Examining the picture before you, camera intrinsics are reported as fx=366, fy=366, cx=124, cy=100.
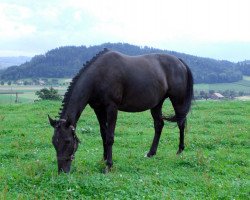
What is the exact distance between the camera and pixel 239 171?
960 cm

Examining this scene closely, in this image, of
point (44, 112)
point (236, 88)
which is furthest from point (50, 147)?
point (236, 88)

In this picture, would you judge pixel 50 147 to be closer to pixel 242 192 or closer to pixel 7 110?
pixel 242 192

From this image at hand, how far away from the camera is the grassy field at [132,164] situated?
7492 millimetres

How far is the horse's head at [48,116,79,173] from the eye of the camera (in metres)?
8.12

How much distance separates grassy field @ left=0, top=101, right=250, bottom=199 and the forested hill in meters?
54.3

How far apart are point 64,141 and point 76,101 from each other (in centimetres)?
113

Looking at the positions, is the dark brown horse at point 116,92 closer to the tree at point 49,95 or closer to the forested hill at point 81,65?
the tree at point 49,95

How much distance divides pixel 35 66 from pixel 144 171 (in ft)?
294

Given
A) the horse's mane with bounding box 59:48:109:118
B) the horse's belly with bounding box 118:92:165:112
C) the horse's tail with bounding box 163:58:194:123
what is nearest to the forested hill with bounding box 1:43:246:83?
the horse's tail with bounding box 163:58:194:123

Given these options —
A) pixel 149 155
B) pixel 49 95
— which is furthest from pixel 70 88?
pixel 49 95

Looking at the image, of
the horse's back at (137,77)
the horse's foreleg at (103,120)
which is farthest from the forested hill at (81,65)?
the horse's foreleg at (103,120)

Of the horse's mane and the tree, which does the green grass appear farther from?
the horse's mane

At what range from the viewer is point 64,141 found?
26.7 ft

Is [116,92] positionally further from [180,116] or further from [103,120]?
[180,116]
